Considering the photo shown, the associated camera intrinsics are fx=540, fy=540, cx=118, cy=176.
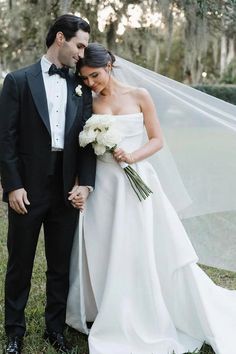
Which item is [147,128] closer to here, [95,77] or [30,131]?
[95,77]

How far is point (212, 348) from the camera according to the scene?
3.36 meters

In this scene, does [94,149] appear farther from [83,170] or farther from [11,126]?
[11,126]

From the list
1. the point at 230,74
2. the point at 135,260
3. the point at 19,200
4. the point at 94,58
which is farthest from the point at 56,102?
the point at 230,74

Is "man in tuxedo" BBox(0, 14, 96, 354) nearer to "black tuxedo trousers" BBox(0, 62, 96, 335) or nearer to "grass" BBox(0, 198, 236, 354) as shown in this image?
"black tuxedo trousers" BBox(0, 62, 96, 335)

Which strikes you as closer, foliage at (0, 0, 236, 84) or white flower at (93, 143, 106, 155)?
white flower at (93, 143, 106, 155)

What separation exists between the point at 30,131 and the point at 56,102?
0.22m

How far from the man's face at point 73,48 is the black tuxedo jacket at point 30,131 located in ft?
0.37

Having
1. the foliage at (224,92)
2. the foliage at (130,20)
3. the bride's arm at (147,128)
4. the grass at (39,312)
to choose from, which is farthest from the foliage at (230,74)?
the bride's arm at (147,128)

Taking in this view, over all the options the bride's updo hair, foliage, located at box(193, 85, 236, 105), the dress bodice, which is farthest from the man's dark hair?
foliage, located at box(193, 85, 236, 105)

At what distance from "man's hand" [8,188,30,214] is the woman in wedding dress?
0.43m

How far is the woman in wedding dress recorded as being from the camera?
321 centimetres

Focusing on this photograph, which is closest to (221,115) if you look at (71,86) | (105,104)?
(105,104)

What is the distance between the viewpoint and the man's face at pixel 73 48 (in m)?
2.95

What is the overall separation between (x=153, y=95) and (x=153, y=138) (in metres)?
0.61
